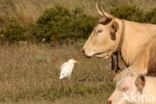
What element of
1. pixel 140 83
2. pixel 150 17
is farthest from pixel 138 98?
pixel 150 17

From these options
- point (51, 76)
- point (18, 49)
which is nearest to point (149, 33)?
point (51, 76)

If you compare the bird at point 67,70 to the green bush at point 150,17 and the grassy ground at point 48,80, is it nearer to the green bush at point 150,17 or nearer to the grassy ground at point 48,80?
the grassy ground at point 48,80

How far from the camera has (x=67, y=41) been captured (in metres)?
25.2

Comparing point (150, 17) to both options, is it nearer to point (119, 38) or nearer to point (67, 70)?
point (67, 70)

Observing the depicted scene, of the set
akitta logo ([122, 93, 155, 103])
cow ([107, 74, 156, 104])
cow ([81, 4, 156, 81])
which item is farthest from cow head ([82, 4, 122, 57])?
akitta logo ([122, 93, 155, 103])

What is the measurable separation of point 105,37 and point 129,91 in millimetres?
3028

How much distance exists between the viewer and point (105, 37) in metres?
11.2

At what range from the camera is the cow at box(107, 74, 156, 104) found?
8.20 metres

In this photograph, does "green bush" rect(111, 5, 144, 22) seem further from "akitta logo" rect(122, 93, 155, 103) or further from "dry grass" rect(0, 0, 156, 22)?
"akitta logo" rect(122, 93, 155, 103)

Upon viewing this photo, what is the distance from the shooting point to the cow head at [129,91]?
8.22 metres

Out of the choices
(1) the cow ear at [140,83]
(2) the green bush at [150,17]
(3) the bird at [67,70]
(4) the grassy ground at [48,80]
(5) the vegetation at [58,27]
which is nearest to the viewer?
(1) the cow ear at [140,83]

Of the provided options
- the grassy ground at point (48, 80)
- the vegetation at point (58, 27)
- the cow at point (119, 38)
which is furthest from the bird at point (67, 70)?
the vegetation at point (58, 27)

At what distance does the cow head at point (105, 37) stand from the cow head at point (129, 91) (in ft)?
9.46

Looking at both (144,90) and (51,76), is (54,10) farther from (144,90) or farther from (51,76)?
(144,90)
